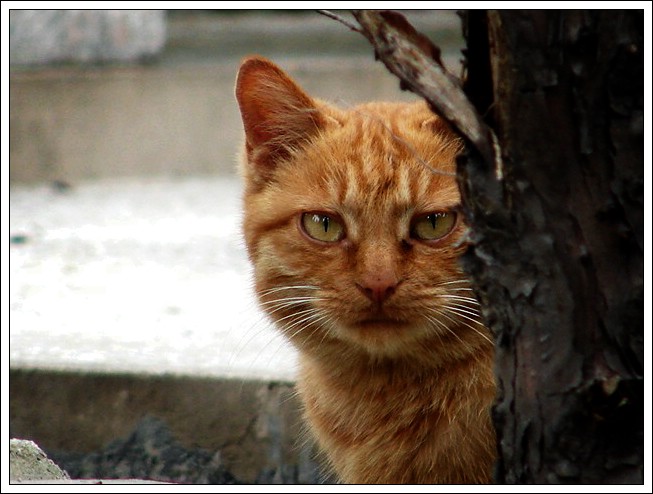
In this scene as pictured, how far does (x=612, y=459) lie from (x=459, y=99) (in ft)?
2.16

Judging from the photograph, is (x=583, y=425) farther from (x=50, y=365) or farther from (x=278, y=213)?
(x=50, y=365)

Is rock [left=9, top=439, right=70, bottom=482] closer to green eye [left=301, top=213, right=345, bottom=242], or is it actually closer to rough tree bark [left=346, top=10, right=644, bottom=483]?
green eye [left=301, top=213, right=345, bottom=242]

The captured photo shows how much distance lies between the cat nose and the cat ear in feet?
1.78

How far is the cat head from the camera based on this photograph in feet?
6.86

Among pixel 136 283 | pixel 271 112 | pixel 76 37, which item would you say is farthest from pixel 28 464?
pixel 76 37

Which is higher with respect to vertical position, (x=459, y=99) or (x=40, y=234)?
(x=459, y=99)

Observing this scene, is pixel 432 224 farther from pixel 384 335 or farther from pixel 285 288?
pixel 285 288

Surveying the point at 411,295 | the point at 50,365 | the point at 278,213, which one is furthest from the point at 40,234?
the point at 411,295

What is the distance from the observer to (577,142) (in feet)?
4.82

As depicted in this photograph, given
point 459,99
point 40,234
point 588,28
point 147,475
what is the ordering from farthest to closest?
point 40,234, point 147,475, point 459,99, point 588,28

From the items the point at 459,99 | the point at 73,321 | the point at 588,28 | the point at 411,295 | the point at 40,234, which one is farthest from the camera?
the point at 40,234

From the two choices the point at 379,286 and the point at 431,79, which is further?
the point at 379,286

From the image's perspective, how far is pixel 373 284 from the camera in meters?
2.05

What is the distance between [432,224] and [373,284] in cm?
23
